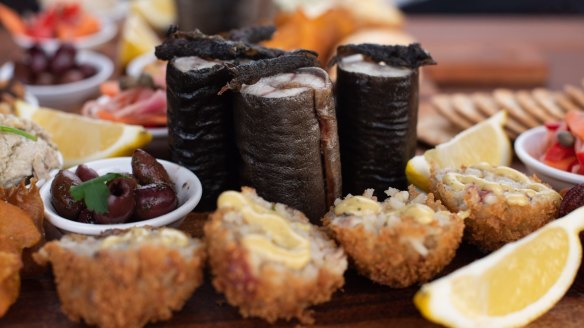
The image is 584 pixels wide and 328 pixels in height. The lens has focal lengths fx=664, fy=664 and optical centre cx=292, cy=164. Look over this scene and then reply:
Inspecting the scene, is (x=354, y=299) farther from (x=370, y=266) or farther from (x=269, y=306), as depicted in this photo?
(x=269, y=306)

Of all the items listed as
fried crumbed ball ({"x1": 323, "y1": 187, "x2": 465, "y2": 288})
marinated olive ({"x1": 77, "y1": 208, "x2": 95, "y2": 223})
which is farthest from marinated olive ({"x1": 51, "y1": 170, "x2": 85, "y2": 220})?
fried crumbed ball ({"x1": 323, "y1": 187, "x2": 465, "y2": 288})

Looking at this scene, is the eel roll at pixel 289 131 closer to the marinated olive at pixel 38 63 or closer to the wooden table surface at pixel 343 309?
the wooden table surface at pixel 343 309

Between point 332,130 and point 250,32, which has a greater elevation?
point 250,32

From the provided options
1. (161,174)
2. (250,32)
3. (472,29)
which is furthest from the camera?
(472,29)

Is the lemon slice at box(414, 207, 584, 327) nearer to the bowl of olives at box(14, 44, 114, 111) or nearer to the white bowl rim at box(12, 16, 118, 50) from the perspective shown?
the bowl of olives at box(14, 44, 114, 111)

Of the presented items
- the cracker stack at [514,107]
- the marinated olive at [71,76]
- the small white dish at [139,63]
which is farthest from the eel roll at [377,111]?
the marinated olive at [71,76]

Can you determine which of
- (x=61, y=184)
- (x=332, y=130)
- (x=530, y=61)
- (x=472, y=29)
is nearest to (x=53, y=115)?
(x=61, y=184)
